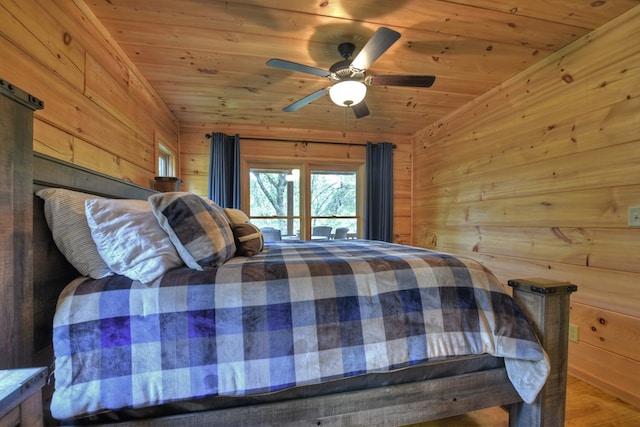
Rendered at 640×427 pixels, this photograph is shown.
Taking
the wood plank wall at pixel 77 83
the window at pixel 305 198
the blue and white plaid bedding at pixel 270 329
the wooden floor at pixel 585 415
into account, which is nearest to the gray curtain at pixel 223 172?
the window at pixel 305 198

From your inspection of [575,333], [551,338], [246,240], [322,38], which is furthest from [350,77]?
[575,333]

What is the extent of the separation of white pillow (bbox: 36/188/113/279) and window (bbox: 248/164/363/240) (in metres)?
2.75

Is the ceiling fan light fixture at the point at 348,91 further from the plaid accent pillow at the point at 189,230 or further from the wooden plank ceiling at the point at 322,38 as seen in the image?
the plaid accent pillow at the point at 189,230

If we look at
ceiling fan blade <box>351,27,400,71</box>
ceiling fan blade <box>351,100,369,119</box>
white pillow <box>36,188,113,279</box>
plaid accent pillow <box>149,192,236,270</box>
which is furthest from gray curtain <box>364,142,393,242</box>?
white pillow <box>36,188,113,279</box>

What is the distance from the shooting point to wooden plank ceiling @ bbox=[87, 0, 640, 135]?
5.26 feet

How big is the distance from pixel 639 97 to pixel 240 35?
2.52 m

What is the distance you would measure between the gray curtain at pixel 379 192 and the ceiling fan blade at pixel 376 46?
2130 millimetres

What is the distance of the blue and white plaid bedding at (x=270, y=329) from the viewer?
0.84m

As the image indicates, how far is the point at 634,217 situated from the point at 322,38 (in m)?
2.24

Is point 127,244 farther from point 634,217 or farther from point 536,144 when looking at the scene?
point 536,144

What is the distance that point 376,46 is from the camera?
154 centimetres

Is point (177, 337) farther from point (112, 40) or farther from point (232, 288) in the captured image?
point (112, 40)

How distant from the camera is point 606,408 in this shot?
1521 millimetres

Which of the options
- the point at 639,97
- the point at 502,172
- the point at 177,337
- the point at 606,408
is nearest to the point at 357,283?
the point at 177,337
